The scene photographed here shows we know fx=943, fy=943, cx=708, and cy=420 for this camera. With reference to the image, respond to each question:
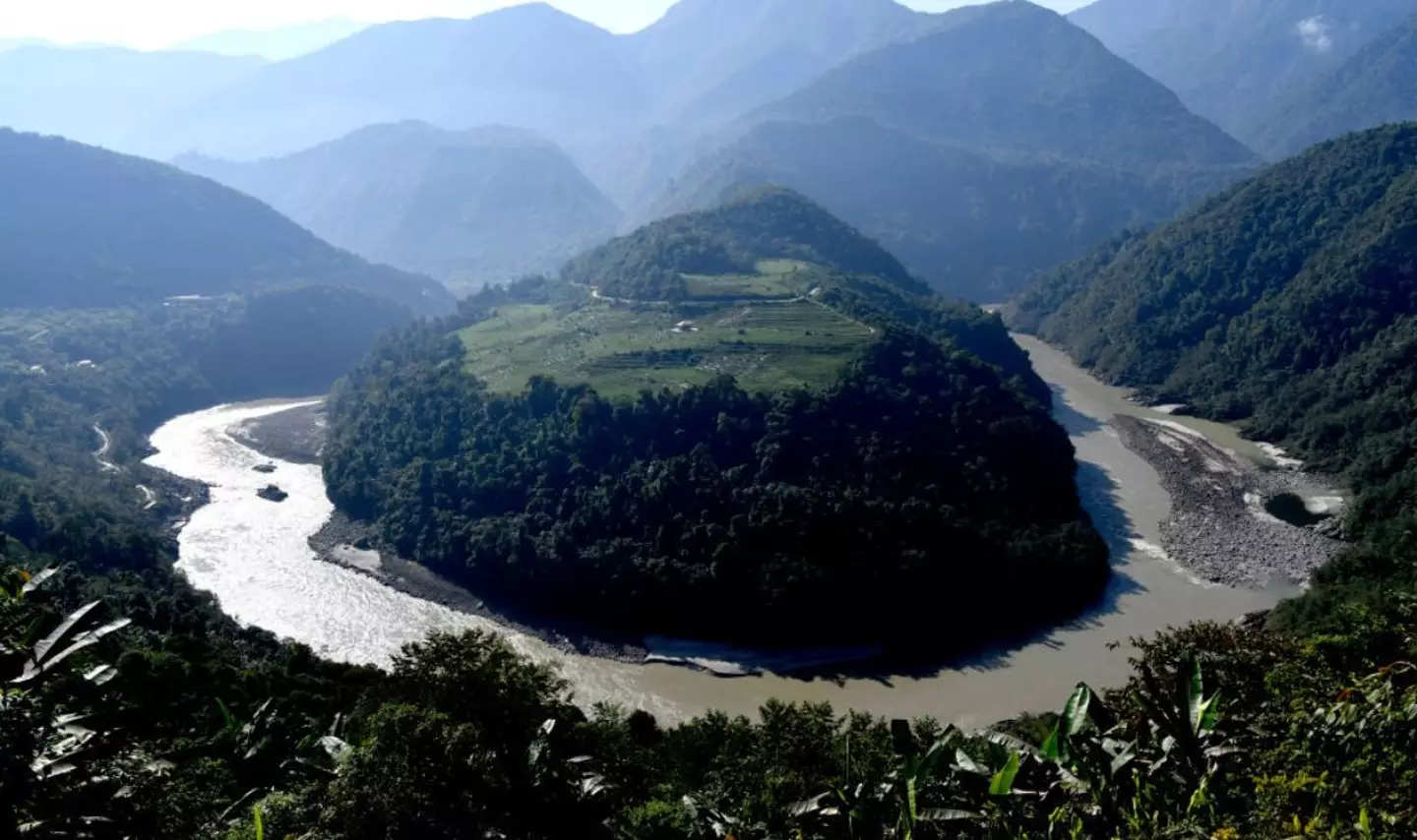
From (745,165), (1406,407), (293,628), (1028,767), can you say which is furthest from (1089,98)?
(1028,767)

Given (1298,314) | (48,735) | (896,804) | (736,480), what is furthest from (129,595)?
(1298,314)

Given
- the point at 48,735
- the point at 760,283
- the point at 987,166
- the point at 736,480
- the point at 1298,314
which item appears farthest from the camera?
the point at 987,166

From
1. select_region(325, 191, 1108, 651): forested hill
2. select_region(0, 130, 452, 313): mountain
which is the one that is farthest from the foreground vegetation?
select_region(0, 130, 452, 313): mountain

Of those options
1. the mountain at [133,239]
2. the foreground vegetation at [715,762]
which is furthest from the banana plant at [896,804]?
the mountain at [133,239]

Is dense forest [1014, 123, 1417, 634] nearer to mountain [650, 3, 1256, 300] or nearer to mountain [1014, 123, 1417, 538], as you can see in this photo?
mountain [1014, 123, 1417, 538]

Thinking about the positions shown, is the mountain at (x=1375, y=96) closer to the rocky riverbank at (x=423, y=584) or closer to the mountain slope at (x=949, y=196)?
the mountain slope at (x=949, y=196)

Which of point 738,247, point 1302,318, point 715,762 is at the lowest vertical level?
point 715,762

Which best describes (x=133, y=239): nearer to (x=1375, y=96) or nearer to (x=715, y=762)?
(x=715, y=762)

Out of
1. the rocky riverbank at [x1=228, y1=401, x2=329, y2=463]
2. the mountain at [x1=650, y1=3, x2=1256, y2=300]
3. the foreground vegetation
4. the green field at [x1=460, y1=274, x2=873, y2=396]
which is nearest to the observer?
the foreground vegetation
